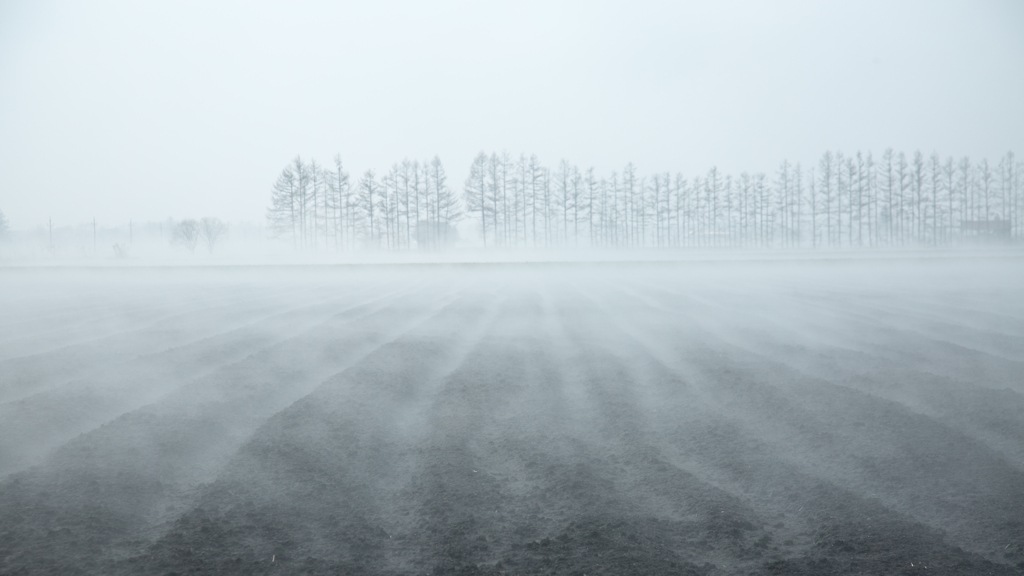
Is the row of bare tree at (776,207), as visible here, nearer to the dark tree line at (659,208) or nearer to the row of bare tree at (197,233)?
the dark tree line at (659,208)

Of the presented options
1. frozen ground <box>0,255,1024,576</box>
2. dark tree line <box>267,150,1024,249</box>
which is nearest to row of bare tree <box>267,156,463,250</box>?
dark tree line <box>267,150,1024,249</box>

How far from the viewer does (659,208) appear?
5291 centimetres

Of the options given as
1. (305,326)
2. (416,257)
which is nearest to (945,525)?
(305,326)

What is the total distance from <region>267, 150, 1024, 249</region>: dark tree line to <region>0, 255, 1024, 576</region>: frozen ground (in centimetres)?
3047

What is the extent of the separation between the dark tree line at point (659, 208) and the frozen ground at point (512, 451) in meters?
30.5

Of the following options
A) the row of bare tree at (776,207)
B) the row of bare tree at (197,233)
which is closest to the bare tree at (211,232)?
the row of bare tree at (197,233)

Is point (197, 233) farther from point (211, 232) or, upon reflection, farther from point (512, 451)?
point (512, 451)

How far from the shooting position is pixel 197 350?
5824mm

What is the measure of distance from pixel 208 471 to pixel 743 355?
4.45 m

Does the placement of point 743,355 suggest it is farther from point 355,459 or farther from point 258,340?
point 258,340

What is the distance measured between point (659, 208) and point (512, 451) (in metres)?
51.7

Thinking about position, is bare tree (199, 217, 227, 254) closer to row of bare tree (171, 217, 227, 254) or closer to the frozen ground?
row of bare tree (171, 217, 227, 254)

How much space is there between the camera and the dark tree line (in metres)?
36.7

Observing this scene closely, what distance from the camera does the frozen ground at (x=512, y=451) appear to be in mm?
2416
